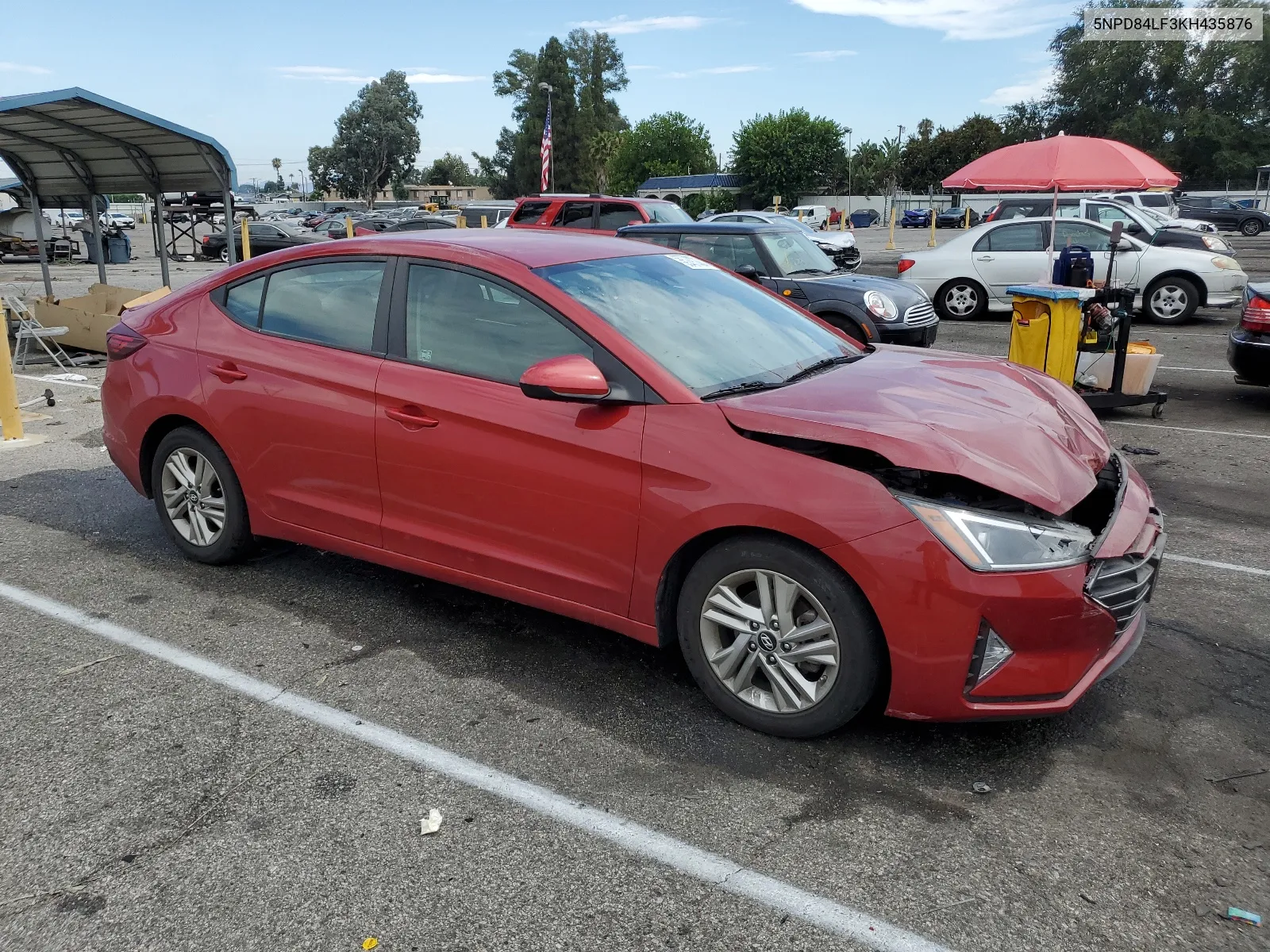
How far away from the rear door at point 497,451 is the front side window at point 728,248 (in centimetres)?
735

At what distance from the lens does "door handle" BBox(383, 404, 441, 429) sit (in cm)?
397

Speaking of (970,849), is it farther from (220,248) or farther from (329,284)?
(220,248)

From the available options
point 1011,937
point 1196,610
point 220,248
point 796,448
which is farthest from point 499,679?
point 220,248

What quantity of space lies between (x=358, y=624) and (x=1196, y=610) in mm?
3687

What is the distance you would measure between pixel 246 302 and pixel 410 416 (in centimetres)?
131

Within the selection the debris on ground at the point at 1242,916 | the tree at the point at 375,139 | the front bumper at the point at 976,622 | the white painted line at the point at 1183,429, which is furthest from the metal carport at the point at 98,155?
the tree at the point at 375,139

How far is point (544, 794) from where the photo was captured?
3.12 meters

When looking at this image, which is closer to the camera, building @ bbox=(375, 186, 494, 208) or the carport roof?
the carport roof

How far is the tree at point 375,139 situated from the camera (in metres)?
103

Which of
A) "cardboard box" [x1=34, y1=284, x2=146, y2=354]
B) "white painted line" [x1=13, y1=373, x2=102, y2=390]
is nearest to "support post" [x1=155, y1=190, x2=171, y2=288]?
"cardboard box" [x1=34, y1=284, x2=146, y2=354]

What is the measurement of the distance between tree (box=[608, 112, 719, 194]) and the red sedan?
9214 centimetres

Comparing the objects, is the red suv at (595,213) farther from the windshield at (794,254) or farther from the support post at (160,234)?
the support post at (160,234)

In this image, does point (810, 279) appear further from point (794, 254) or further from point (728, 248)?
point (728, 248)

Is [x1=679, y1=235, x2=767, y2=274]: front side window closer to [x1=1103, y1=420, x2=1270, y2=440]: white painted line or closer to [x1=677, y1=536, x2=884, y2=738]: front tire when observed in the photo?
[x1=1103, y1=420, x2=1270, y2=440]: white painted line
